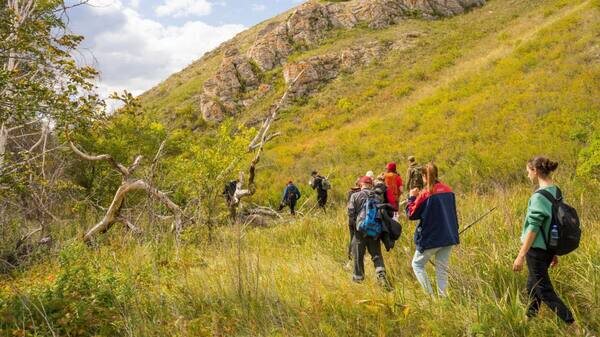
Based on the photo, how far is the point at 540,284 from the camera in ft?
12.0

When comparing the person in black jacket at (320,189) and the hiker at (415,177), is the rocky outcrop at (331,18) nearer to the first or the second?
the person in black jacket at (320,189)

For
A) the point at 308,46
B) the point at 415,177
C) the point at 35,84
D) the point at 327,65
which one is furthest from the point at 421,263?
the point at 308,46

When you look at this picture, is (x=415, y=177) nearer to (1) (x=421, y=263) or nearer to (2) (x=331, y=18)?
(1) (x=421, y=263)

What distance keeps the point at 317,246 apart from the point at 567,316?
164 inches

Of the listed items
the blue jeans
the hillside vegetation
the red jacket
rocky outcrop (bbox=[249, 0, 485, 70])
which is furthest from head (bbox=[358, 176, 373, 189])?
rocky outcrop (bbox=[249, 0, 485, 70])

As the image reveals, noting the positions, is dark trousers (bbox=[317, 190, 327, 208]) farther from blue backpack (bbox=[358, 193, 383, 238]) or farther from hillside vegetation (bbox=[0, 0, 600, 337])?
blue backpack (bbox=[358, 193, 383, 238])

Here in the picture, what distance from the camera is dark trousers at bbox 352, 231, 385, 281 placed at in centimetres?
539

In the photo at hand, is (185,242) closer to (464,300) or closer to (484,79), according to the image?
(464,300)

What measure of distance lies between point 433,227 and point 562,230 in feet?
4.34

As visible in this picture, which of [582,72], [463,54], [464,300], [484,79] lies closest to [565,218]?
[464,300]

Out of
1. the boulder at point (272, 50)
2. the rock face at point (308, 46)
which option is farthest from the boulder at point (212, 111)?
the boulder at point (272, 50)

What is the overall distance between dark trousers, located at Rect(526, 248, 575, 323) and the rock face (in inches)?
1367

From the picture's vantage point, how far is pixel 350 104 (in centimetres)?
3209

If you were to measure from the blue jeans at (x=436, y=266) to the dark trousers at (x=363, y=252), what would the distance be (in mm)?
676
